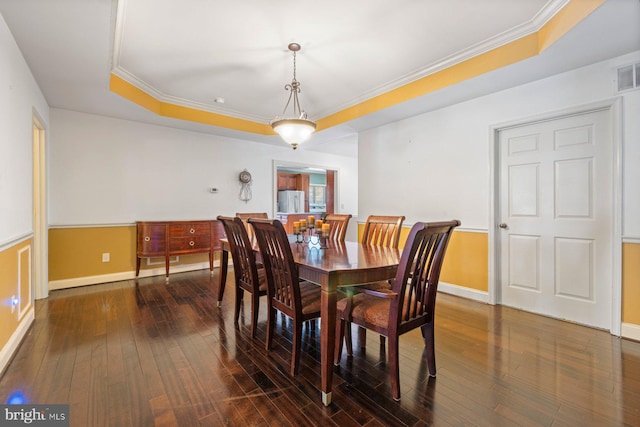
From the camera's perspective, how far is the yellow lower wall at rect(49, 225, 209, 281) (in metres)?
3.60

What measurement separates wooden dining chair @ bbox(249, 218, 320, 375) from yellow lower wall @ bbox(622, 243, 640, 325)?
2.58 metres

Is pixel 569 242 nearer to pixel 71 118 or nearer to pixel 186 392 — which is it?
pixel 186 392

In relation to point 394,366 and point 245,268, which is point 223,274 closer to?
point 245,268

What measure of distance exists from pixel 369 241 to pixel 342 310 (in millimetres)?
1073

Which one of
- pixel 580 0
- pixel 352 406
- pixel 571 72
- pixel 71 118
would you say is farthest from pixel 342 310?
pixel 71 118

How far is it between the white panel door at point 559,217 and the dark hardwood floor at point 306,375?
303 millimetres

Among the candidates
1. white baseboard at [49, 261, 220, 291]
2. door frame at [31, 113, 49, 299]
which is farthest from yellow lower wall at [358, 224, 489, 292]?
door frame at [31, 113, 49, 299]

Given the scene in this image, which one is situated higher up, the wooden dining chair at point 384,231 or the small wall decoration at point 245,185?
the small wall decoration at point 245,185

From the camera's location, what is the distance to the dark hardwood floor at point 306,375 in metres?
1.46

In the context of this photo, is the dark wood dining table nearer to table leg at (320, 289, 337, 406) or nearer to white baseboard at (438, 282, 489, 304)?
table leg at (320, 289, 337, 406)

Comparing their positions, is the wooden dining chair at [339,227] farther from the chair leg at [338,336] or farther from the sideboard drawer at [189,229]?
the sideboard drawer at [189,229]

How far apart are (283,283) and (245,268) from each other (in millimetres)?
761

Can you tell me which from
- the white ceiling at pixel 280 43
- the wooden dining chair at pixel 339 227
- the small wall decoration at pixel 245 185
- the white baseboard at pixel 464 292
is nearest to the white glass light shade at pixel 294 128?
the white ceiling at pixel 280 43

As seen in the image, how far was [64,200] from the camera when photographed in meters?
3.64
